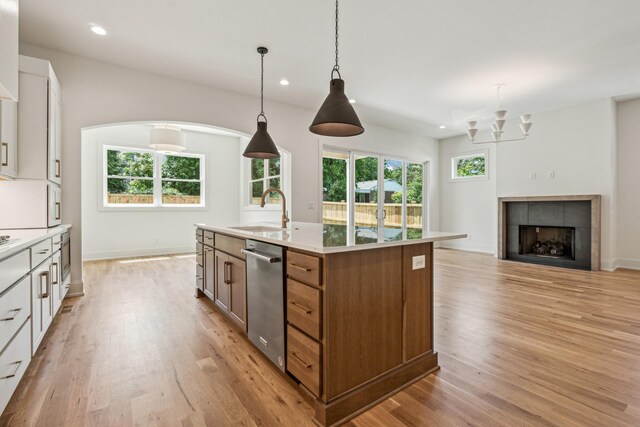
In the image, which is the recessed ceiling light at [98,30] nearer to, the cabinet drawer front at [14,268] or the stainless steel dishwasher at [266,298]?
the cabinet drawer front at [14,268]

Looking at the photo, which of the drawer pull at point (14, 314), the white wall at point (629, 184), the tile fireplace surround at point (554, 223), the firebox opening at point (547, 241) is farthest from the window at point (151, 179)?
the white wall at point (629, 184)

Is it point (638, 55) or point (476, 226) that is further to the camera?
point (476, 226)

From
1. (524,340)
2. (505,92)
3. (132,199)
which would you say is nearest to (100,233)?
(132,199)

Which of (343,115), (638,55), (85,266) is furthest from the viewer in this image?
(85,266)

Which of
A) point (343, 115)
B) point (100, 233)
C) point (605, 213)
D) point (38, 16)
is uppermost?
point (38, 16)

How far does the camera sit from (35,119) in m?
3.03

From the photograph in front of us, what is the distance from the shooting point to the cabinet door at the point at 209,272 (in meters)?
3.11

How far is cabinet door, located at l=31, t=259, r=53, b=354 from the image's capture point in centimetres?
211

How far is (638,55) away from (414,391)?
4.76 metres

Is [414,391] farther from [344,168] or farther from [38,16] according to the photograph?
[344,168]

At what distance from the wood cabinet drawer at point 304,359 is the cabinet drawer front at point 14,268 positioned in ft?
4.76

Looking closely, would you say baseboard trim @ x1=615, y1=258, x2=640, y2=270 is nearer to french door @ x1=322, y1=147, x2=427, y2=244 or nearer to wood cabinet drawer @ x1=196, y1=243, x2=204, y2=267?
french door @ x1=322, y1=147, x2=427, y2=244

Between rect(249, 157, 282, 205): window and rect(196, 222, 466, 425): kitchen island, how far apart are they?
4273 mm

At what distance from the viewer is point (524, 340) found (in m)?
2.52
